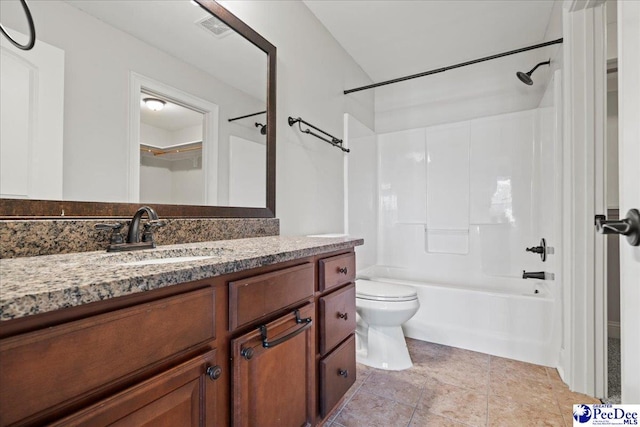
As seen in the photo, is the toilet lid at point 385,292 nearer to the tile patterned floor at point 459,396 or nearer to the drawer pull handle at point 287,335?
the tile patterned floor at point 459,396

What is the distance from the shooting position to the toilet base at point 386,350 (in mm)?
2027

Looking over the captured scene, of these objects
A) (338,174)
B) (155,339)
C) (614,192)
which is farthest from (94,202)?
(614,192)

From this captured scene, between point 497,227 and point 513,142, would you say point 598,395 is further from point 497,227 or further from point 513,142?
point 513,142

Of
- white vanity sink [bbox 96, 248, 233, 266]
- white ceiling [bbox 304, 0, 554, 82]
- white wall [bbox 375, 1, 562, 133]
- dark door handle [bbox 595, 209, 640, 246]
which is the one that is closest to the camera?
dark door handle [bbox 595, 209, 640, 246]

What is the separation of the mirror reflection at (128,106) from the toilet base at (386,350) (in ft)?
4.03

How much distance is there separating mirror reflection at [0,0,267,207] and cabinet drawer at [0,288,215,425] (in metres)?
0.60

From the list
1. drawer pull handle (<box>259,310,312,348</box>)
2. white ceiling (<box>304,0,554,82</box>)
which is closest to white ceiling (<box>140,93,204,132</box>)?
drawer pull handle (<box>259,310,312,348</box>)

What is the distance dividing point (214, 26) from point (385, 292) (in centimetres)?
179

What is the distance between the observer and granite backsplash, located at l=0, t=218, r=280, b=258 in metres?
0.79

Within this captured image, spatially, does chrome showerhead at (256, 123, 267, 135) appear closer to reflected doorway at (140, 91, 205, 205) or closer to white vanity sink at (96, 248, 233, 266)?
reflected doorway at (140, 91, 205, 205)

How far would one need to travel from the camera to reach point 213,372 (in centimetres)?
71

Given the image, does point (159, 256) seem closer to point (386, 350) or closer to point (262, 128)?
point (262, 128)

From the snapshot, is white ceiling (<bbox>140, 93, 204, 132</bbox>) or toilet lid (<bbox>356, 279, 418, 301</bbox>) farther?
toilet lid (<bbox>356, 279, 418, 301</bbox>)

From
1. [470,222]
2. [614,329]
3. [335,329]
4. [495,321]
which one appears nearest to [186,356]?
[335,329]
